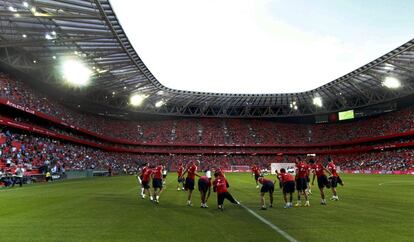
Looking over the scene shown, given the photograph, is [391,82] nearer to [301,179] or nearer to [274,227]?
[301,179]

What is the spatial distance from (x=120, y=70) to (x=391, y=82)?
44835 millimetres

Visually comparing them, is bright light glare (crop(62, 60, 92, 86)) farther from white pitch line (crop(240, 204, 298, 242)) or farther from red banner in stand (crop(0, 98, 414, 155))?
white pitch line (crop(240, 204, 298, 242))

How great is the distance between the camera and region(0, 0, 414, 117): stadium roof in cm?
2969

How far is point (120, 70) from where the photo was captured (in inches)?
1950

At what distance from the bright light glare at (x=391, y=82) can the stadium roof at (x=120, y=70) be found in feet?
0.84

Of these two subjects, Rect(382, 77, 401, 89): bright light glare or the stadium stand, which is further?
Rect(382, 77, 401, 89): bright light glare

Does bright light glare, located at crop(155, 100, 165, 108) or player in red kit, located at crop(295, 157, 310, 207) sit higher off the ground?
bright light glare, located at crop(155, 100, 165, 108)

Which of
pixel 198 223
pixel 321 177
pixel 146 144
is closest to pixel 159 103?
pixel 146 144

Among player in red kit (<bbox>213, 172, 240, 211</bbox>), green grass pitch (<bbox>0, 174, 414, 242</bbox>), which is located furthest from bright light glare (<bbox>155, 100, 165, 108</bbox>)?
player in red kit (<bbox>213, 172, 240, 211</bbox>)

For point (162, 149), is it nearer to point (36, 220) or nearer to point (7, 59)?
point (7, 59)

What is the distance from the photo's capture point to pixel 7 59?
139ft

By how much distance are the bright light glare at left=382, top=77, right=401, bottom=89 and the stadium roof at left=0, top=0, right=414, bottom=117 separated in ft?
0.84

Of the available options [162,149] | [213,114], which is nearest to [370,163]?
[213,114]

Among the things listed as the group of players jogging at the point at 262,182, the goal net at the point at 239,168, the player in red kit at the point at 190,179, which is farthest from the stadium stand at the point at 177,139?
the player in red kit at the point at 190,179
